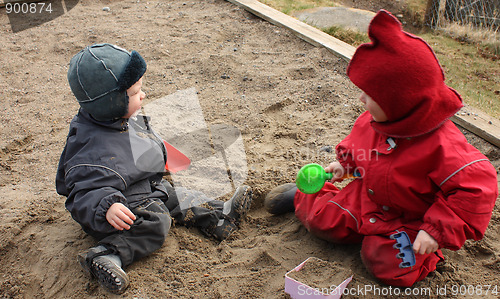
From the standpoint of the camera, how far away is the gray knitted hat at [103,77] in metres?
1.92

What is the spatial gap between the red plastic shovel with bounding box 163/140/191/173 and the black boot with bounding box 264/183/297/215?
0.61 metres

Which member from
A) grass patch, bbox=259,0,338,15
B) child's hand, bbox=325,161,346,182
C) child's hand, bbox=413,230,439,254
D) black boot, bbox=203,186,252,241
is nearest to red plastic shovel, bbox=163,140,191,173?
black boot, bbox=203,186,252,241

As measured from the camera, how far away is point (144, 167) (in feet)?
6.93

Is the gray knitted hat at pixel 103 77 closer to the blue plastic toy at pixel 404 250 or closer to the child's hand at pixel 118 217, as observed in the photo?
the child's hand at pixel 118 217

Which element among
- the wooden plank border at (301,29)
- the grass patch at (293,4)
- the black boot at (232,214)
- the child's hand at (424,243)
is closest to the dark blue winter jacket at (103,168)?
the black boot at (232,214)

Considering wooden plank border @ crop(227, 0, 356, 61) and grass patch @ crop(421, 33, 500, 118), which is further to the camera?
wooden plank border @ crop(227, 0, 356, 61)

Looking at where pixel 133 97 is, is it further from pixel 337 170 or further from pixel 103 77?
pixel 337 170

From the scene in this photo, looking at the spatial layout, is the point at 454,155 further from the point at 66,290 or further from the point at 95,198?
the point at 66,290

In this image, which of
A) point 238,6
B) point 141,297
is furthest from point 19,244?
point 238,6

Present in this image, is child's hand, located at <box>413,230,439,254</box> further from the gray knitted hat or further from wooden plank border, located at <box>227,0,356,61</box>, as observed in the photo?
wooden plank border, located at <box>227,0,356,61</box>

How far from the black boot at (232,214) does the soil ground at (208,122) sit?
→ 5cm

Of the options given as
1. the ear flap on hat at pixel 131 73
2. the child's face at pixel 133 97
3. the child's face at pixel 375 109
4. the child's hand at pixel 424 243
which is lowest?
the child's hand at pixel 424 243

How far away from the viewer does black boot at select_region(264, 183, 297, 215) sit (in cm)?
230

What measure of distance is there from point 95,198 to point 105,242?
24 cm
